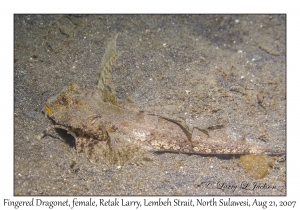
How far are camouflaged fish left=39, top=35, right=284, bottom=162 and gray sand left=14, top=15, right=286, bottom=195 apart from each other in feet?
0.59

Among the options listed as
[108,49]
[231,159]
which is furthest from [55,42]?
[231,159]

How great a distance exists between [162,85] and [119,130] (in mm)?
1182

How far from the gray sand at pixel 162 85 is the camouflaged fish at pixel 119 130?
0.18m

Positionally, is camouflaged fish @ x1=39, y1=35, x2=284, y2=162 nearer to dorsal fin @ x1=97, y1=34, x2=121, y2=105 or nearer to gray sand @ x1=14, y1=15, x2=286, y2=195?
dorsal fin @ x1=97, y1=34, x2=121, y2=105

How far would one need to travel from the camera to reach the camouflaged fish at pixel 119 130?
3.66 metres

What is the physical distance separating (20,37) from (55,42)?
2.04 feet

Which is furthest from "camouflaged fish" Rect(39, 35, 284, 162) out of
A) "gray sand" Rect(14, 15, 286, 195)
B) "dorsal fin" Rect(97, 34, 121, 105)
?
"gray sand" Rect(14, 15, 286, 195)

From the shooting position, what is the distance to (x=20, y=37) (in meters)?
4.25

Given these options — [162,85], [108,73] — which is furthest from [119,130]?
[162,85]

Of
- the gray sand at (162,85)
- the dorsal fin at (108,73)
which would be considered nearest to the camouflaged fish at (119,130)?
the dorsal fin at (108,73)

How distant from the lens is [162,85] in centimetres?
424

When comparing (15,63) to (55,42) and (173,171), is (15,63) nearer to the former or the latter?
(55,42)

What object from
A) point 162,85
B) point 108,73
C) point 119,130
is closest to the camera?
point 119,130

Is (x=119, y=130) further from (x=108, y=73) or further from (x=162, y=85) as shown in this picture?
(x=162, y=85)
